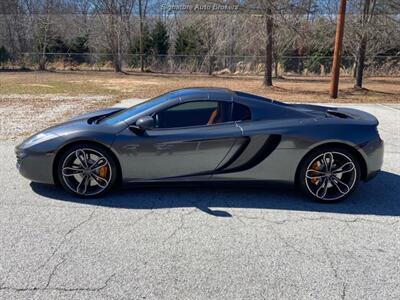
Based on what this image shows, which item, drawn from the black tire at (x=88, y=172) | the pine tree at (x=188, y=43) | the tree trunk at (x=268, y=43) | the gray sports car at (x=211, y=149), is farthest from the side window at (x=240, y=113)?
the pine tree at (x=188, y=43)

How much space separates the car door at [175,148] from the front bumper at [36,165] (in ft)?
2.74

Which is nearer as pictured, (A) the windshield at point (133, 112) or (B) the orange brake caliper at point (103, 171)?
(B) the orange brake caliper at point (103, 171)

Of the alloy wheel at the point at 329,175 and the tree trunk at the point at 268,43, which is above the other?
the tree trunk at the point at 268,43

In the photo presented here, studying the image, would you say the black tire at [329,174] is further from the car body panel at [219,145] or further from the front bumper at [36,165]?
the front bumper at [36,165]

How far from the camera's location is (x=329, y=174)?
3.83 m

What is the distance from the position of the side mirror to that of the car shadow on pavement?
26.0 inches

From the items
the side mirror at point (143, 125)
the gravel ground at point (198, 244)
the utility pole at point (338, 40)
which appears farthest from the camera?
the utility pole at point (338, 40)

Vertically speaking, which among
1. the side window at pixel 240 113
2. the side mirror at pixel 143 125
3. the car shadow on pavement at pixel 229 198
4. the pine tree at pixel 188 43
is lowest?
the car shadow on pavement at pixel 229 198

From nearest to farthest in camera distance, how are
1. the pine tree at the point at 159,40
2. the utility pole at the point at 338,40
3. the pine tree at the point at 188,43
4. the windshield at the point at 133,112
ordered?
the windshield at the point at 133,112
the utility pole at the point at 338,40
the pine tree at the point at 188,43
the pine tree at the point at 159,40

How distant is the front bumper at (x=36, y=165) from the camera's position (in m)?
3.81

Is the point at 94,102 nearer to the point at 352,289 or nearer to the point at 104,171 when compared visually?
the point at 104,171

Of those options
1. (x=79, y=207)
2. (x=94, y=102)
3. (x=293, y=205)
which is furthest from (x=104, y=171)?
(x=94, y=102)

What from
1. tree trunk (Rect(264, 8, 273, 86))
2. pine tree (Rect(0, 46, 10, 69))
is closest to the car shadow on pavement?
tree trunk (Rect(264, 8, 273, 86))

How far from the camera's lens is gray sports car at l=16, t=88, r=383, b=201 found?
3.75 metres
